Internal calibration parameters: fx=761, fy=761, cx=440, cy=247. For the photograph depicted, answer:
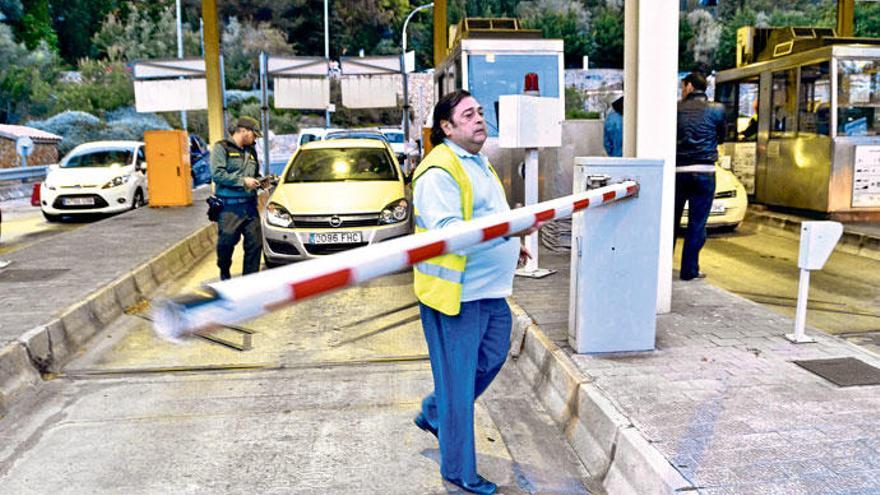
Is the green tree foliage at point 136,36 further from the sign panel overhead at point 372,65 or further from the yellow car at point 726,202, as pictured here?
the yellow car at point 726,202

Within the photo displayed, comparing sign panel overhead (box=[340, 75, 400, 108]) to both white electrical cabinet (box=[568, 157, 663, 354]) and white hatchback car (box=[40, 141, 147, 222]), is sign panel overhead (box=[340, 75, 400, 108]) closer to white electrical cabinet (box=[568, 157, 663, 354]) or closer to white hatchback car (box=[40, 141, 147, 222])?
white hatchback car (box=[40, 141, 147, 222])

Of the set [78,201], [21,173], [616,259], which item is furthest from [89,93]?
[616,259]

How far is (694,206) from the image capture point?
7.09 meters

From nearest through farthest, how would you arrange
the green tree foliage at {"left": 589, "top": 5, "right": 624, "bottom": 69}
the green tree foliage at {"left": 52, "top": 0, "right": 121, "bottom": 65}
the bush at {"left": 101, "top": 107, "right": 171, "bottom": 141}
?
1. the bush at {"left": 101, "top": 107, "right": 171, "bottom": 141}
2. the green tree foliage at {"left": 52, "top": 0, "right": 121, "bottom": 65}
3. the green tree foliage at {"left": 589, "top": 5, "right": 624, "bottom": 69}

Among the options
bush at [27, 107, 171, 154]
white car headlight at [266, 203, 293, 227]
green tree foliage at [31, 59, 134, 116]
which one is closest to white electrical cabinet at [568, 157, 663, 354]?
white car headlight at [266, 203, 293, 227]

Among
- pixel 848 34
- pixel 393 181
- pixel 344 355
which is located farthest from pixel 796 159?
pixel 344 355

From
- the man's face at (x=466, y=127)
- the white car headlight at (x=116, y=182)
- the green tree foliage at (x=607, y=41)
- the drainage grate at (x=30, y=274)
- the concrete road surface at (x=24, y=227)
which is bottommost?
the concrete road surface at (x=24, y=227)

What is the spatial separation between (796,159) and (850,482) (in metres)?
9.75

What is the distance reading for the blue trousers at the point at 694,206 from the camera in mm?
7051

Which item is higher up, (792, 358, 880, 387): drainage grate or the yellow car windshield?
the yellow car windshield

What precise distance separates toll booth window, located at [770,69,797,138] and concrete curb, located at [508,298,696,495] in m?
8.42

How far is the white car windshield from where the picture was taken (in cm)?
1558

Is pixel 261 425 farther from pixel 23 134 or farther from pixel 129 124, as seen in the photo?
pixel 129 124

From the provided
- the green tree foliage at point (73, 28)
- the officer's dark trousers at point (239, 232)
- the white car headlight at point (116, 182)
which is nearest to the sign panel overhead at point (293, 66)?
the white car headlight at point (116, 182)
